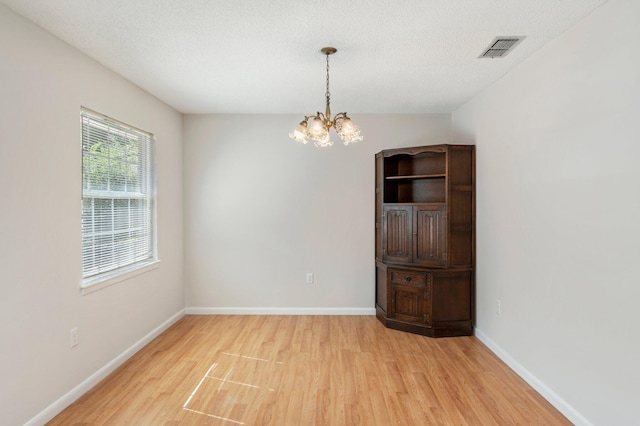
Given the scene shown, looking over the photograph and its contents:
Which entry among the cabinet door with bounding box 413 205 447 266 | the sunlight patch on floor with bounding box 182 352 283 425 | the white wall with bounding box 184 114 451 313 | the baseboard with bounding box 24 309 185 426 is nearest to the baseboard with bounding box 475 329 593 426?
the cabinet door with bounding box 413 205 447 266

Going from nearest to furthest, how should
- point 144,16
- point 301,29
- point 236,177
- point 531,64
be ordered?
point 144,16, point 301,29, point 531,64, point 236,177

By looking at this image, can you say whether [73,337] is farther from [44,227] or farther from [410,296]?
[410,296]

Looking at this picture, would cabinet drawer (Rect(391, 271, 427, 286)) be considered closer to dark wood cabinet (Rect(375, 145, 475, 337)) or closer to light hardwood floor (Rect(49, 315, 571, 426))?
dark wood cabinet (Rect(375, 145, 475, 337))

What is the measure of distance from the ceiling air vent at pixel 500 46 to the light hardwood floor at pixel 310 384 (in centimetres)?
257

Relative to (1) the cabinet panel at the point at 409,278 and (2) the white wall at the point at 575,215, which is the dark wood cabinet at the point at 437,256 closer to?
(1) the cabinet panel at the point at 409,278

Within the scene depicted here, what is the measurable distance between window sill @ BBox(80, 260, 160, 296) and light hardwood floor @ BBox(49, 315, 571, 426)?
0.75 meters

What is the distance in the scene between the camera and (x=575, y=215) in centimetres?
234

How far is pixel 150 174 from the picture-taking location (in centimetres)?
387

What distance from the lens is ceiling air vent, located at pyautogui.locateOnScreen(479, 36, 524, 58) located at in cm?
252

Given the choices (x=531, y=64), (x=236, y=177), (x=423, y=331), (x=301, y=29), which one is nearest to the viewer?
(x=301, y=29)

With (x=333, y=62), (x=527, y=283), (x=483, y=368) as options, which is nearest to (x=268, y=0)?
(x=333, y=62)

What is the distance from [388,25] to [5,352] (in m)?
3.02

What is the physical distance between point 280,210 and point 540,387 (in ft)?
10.5

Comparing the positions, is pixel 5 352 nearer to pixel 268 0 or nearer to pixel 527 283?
pixel 268 0
